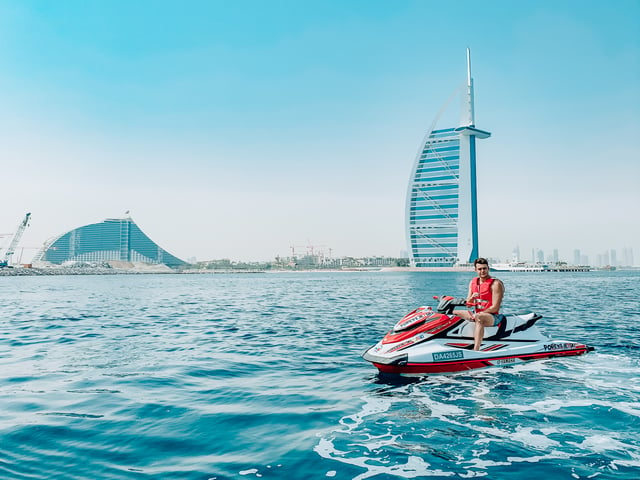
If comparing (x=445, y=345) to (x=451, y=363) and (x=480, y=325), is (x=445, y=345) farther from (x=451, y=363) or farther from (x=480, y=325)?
(x=480, y=325)

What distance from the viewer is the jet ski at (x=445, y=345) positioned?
31.1ft

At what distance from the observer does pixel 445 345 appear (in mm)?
9719

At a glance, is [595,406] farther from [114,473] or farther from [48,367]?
[48,367]

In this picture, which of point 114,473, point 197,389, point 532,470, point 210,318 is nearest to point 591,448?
point 532,470

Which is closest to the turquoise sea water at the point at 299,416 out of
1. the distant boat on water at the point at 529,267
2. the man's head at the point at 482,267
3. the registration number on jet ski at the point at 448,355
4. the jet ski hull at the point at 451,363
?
the jet ski hull at the point at 451,363

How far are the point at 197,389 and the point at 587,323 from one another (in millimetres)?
16561

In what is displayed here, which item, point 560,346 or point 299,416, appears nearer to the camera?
point 299,416

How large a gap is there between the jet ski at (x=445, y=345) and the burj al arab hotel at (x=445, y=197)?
15170 centimetres

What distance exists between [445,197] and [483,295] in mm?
156126

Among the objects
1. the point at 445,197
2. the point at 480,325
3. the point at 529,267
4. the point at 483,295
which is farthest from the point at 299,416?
the point at 529,267

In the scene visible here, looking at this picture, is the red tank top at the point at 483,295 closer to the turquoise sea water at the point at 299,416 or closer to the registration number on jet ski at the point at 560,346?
the turquoise sea water at the point at 299,416

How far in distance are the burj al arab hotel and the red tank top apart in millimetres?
152369

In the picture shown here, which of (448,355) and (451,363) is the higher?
(448,355)

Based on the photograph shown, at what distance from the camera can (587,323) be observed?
1847cm
